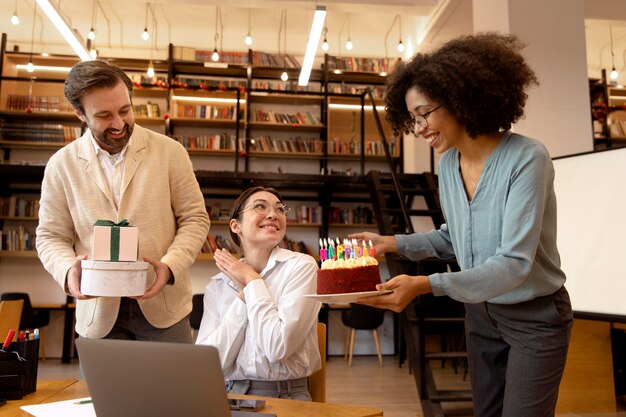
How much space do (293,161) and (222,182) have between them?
4.72 ft

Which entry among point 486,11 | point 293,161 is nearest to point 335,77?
point 293,161

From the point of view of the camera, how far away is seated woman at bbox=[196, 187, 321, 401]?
59.4 inches

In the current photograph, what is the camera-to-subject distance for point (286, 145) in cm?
748

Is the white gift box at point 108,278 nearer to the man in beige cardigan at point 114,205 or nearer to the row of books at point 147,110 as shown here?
the man in beige cardigan at point 114,205

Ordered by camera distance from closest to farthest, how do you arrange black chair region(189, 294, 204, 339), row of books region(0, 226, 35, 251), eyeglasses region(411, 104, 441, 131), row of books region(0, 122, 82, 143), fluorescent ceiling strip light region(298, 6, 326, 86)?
eyeglasses region(411, 104, 441, 131) < fluorescent ceiling strip light region(298, 6, 326, 86) < black chair region(189, 294, 204, 339) < row of books region(0, 226, 35, 251) < row of books region(0, 122, 82, 143)

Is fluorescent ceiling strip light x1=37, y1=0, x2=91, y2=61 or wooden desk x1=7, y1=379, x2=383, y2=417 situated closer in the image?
wooden desk x1=7, y1=379, x2=383, y2=417

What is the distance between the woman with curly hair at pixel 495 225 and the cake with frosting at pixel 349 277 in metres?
0.13

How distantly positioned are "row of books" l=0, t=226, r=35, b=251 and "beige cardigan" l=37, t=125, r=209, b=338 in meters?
5.91

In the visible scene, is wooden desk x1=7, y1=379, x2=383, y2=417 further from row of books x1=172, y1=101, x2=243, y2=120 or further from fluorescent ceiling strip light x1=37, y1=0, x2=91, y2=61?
row of books x1=172, y1=101, x2=243, y2=120

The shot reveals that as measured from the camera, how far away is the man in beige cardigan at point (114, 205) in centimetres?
156

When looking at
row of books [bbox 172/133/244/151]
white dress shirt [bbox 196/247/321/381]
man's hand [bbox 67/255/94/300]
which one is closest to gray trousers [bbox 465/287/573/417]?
white dress shirt [bbox 196/247/321/381]

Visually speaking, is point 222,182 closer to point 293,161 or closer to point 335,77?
point 293,161

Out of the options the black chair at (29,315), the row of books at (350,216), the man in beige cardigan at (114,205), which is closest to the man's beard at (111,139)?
the man in beige cardigan at (114,205)

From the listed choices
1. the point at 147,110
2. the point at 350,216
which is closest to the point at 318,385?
the point at 350,216
